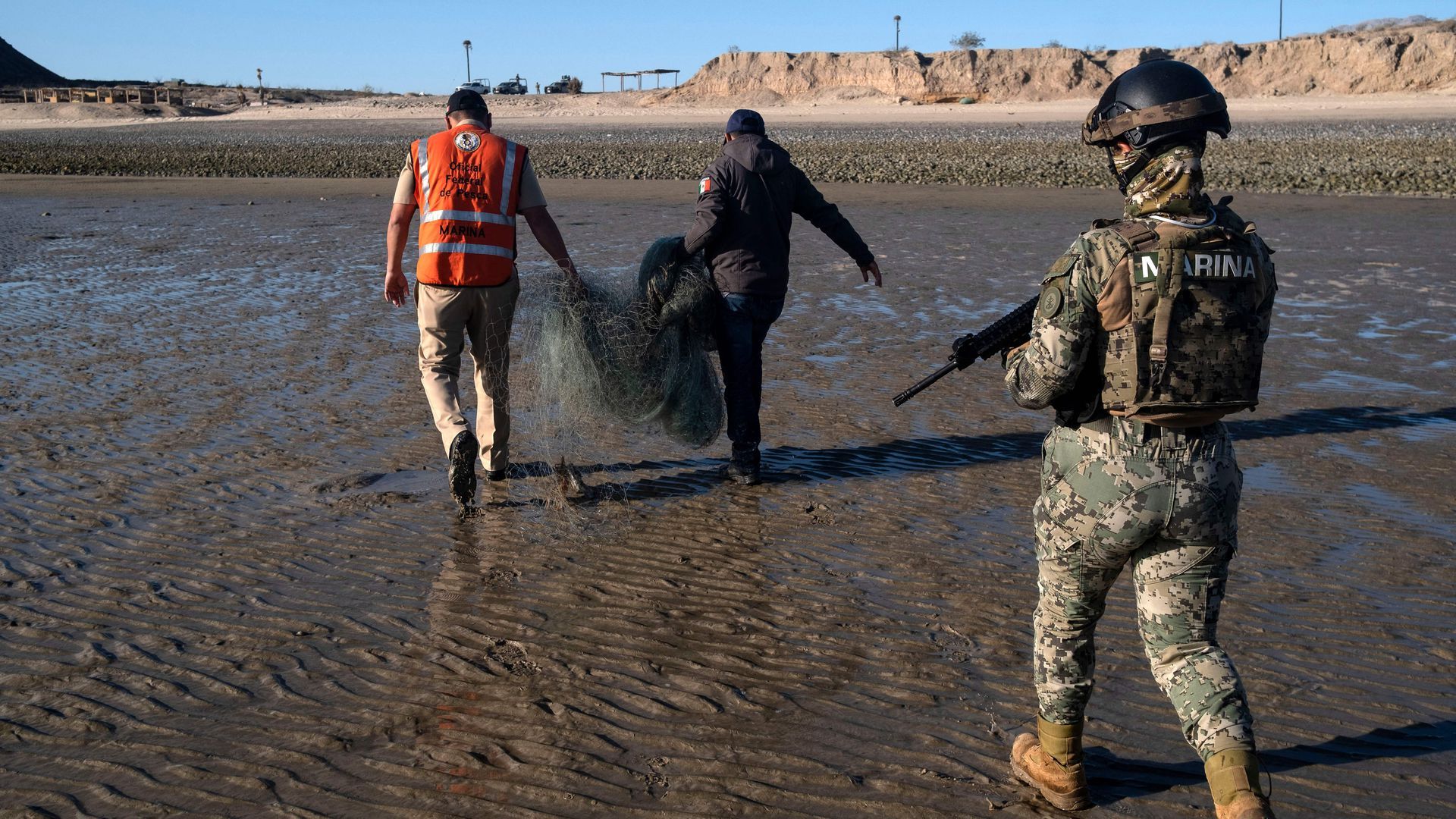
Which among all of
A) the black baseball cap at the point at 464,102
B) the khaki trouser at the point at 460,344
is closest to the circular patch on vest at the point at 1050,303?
Result: the khaki trouser at the point at 460,344

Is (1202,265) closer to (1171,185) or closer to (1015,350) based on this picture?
(1171,185)

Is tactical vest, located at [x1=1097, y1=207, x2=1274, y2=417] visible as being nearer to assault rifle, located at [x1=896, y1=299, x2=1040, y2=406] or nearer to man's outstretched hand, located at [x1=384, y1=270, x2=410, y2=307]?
assault rifle, located at [x1=896, y1=299, x2=1040, y2=406]

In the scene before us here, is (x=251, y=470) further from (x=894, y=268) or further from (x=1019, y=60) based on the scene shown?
(x=1019, y=60)

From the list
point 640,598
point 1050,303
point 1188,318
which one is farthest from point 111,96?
point 1188,318

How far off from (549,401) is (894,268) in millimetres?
8502

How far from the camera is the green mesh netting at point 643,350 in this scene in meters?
6.13

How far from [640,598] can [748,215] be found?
225 cm

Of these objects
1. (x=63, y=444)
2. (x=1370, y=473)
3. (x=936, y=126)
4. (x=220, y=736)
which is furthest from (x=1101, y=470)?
(x=936, y=126)

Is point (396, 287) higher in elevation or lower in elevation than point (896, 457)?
higher

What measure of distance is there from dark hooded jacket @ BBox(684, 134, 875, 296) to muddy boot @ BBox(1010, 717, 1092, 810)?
344 centimetres

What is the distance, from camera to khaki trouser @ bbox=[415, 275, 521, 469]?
6180mm

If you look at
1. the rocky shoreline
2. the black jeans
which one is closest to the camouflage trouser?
the black jeans

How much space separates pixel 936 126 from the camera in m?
52.8

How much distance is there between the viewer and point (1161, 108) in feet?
10.1
